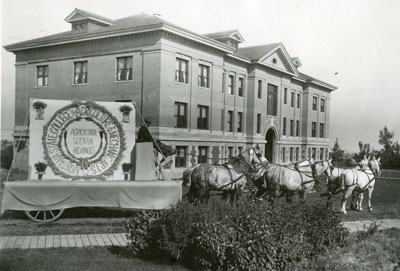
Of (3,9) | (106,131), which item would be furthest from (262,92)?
(3,9)

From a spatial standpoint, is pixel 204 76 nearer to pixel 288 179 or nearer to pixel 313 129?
pixel 288 179

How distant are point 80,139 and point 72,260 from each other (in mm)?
4912

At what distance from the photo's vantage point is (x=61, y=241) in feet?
29.1

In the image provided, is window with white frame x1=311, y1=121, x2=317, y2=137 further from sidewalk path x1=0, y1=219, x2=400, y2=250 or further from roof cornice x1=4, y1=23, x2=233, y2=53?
sidewalk path x1=0, y1=219, x2=400, y2=250

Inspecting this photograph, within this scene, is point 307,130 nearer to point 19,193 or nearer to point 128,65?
point 128,65

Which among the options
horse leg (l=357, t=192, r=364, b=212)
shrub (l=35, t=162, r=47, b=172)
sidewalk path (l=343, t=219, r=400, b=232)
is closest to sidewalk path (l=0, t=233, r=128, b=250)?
shrub (l=35, t=162, r=47, b=172)

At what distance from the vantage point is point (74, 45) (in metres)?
30.6

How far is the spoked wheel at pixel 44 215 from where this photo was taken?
10875mm

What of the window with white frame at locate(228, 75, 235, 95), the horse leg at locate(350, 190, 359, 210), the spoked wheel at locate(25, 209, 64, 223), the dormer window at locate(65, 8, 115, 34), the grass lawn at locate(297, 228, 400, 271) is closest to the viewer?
the grass lawn at locate(297, 228, 400, 271)

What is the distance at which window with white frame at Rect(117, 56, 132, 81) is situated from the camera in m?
28.7

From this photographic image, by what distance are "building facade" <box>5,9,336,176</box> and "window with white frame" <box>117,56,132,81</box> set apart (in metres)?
0.07

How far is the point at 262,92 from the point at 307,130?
44.4 ft

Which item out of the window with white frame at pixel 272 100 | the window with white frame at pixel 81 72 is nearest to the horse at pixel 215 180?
the window with white frame at pixel 81 72

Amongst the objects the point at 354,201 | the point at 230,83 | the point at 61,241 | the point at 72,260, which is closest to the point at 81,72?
the point at 230,83
